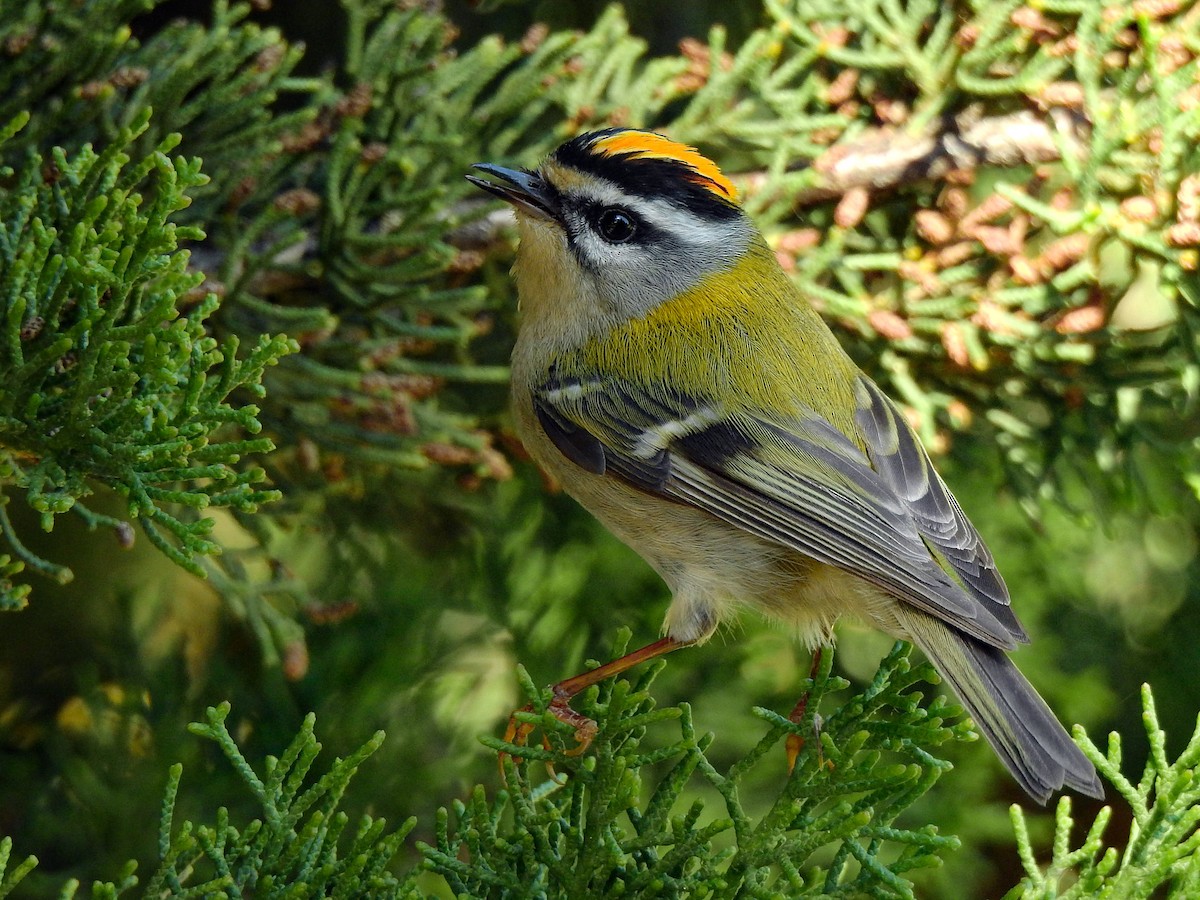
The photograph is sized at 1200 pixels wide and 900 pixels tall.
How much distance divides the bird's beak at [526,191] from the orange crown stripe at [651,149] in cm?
11

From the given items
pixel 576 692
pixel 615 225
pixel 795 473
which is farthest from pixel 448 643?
pixel 615 225

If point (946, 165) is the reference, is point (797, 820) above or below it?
below

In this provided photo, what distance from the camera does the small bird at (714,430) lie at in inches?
68.3

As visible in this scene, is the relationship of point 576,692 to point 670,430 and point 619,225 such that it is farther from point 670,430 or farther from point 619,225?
point 619,225

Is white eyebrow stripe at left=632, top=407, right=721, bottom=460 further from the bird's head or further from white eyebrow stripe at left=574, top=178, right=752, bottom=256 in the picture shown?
white eyebrow stripe at left=574, top=178, right=752, bottom=256

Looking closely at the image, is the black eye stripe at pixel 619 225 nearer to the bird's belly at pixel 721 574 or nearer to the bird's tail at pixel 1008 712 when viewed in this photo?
the bird's belly at pixel 721 574

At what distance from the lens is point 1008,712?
1.56 metres

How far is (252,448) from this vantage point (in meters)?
1.14

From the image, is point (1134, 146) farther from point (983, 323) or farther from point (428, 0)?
point (428, 0)

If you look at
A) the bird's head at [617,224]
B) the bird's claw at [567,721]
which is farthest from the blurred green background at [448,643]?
the bird's claw at [567,721]

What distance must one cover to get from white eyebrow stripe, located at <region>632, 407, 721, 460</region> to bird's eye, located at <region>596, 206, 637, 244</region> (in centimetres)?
36

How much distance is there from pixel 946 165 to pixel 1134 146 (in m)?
0.29

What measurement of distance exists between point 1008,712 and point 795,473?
0.47 meters

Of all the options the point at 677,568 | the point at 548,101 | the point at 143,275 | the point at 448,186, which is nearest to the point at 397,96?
the point at 448,186
